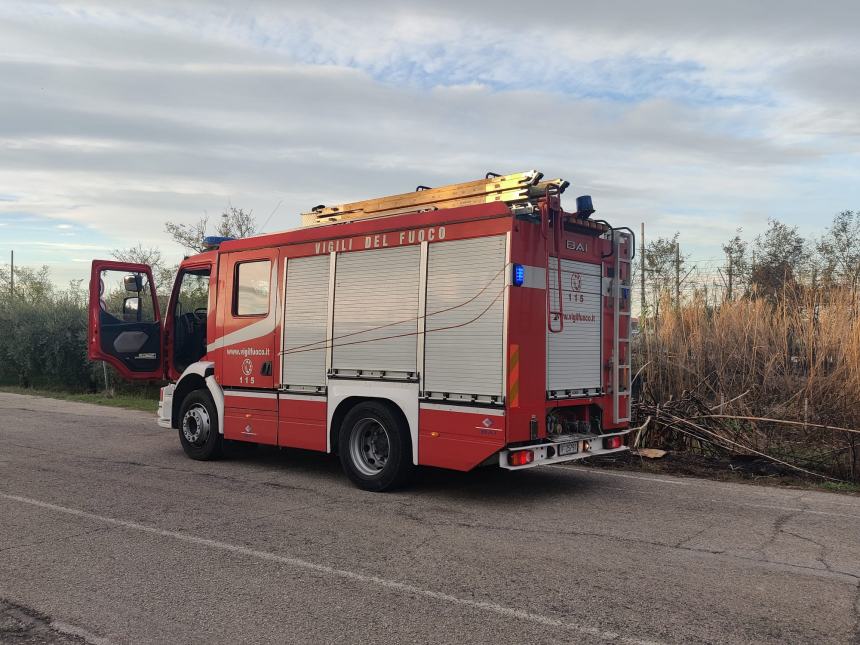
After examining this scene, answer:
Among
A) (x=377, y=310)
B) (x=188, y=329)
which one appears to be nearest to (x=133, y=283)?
(x=188, y=329)

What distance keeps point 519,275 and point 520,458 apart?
173cm

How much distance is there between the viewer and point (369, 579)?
504cm

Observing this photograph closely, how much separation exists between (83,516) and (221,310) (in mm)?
3587

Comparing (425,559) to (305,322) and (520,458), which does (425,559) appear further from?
(305,322)

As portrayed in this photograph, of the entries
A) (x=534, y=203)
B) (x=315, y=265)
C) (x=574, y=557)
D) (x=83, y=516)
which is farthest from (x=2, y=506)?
(x=534, y=203)

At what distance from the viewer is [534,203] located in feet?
23.4

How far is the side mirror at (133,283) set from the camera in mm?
10602

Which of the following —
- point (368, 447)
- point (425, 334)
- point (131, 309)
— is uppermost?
point (131, 309)

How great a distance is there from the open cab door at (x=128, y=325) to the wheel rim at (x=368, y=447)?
4244 millimetres

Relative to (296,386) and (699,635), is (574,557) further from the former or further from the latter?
(296,386)

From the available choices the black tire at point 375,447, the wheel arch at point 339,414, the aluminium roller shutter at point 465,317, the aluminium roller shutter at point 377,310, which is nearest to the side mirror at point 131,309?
the aluminium roller shutter at point 377,310

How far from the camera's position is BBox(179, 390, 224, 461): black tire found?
32.2 ft

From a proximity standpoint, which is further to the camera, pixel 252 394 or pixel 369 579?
pixel 252 394

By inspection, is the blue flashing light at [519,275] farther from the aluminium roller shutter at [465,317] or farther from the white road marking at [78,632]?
the white road marking at [78,632]
